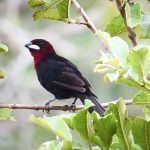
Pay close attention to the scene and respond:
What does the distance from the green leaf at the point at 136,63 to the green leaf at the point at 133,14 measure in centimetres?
43

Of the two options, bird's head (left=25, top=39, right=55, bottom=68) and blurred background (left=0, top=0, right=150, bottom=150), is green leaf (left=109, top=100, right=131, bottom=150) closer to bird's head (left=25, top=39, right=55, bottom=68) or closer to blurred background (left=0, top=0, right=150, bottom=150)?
bird's head (left=25, top=39, right=55, bottom=68)

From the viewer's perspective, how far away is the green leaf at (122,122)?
4.37ft

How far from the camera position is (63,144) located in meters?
1.29

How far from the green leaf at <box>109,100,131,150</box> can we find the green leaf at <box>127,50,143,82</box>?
0.08 metres

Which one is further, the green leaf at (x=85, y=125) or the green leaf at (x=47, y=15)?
the green leaf at (x=47, y=15)

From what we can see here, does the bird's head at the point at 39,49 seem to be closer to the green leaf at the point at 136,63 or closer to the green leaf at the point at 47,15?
the green leaf at the point at 47,15

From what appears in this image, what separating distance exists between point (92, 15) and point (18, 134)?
2.15 meters

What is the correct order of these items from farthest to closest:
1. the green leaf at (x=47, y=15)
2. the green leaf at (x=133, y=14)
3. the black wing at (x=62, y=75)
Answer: the black wing at (x=62, y=75) → the green leaf at (x=47, y=15) → the green leaf at (x=133, y=14)

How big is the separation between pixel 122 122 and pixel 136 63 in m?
0.14

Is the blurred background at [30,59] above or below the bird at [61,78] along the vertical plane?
below

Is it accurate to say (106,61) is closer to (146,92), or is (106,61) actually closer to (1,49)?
(146,92)

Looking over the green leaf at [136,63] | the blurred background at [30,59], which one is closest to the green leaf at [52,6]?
the green leaf at [136,63]

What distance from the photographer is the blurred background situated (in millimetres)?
7105

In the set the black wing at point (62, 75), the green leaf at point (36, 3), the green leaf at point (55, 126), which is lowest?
the black wing at point (62, 75)
